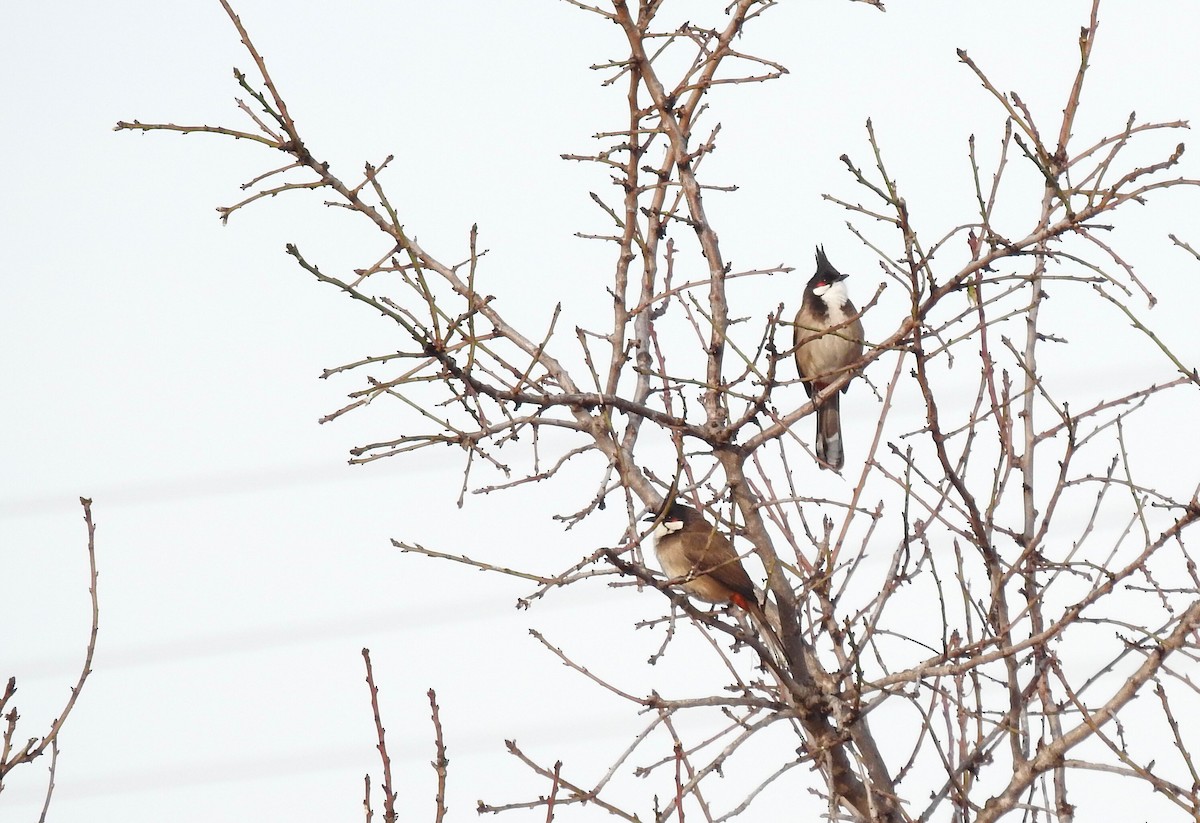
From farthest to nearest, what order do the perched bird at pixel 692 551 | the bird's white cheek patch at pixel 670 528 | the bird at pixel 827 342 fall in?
the bird at pixel 827 342, the bird's white cheek patch at pixel 670 528, the perched bird at pixel 692 551

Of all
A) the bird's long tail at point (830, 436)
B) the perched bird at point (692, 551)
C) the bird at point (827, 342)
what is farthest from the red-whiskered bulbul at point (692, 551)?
the bird's long tail at point (830, 436)

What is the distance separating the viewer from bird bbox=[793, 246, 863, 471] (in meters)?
6.84

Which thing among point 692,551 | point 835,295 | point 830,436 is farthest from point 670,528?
point 830,436

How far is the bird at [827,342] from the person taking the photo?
684 cm

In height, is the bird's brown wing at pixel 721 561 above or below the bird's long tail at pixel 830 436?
below

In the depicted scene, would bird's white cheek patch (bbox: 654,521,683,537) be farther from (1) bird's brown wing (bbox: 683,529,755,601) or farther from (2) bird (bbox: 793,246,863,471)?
(2) bird (bbox: 793,246,863,471)

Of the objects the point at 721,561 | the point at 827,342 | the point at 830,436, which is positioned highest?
the point at 827,342

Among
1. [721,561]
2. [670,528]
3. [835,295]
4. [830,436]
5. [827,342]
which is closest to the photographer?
[721,561]

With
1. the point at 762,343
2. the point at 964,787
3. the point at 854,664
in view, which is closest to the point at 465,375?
the point at 762,343

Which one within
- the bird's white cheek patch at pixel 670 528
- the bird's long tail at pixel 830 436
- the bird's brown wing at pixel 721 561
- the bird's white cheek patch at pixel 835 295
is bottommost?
the bird's brown wing at pixel 721 561

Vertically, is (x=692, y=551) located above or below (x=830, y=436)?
below

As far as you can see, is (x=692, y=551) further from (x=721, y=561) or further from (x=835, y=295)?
(x=835, y=295)

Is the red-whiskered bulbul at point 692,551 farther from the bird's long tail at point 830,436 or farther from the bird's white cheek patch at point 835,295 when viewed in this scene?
the bird's long tail at point 830,436

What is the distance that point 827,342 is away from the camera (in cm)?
723
